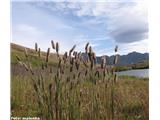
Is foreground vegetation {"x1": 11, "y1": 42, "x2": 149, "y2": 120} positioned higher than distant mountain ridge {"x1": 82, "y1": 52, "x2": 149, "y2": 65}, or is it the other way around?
distant mountain ridge {"x1": 82, "y1": 52, "x2": 149, "y2": 65}

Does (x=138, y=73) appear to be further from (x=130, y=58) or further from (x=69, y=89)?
(x=69, y=89)

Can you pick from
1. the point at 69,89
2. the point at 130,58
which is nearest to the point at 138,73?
the point at 130,58

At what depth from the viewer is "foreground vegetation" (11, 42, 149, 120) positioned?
10.4m

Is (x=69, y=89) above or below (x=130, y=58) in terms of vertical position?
below

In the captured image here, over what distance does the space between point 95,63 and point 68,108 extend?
33 cm

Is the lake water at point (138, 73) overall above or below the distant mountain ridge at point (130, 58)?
below

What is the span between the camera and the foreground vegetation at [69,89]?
10.4 meters

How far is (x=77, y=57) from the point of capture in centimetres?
1040

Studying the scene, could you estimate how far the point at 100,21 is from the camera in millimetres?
10414

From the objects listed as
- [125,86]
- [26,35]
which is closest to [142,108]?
[125,86]

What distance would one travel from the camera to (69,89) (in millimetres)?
10398
